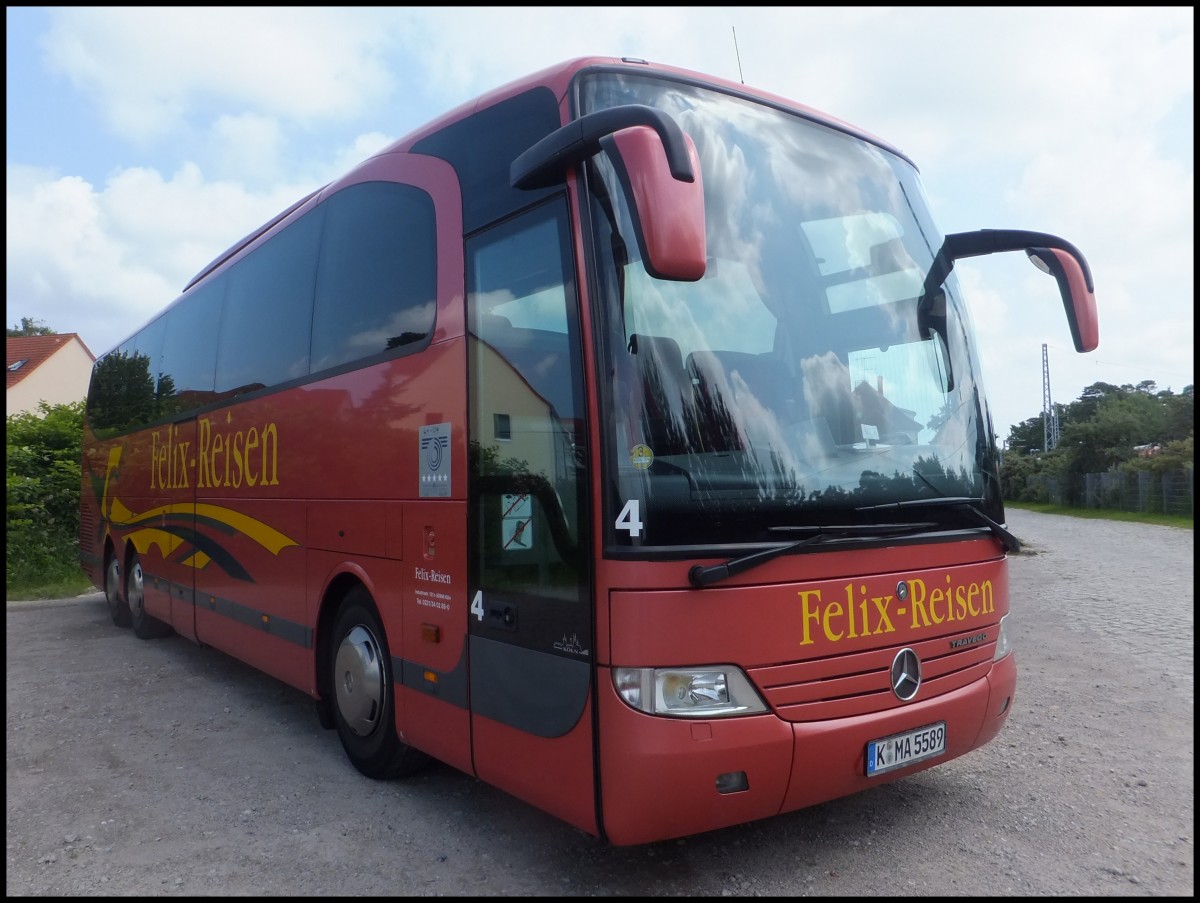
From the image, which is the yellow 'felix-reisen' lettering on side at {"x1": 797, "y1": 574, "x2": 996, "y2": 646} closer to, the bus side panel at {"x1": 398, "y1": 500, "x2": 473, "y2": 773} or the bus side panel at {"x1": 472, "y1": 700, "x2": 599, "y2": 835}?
the bus side panel at {"x1": 472, "y1": 700, "x2": 599, "y2": 835}

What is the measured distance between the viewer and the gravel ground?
3949 mm

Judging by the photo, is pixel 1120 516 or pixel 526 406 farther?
pixel 1120 516

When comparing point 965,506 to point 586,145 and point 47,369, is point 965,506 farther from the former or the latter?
point 47,369

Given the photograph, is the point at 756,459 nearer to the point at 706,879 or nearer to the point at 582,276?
the point at 582,276

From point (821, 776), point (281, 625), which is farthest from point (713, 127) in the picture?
point (281, 625)

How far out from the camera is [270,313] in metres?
6.98

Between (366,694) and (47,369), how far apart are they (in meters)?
47.2

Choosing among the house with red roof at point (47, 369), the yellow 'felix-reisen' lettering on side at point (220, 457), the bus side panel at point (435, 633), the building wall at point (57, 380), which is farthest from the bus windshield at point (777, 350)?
the house with red roof at point (47, 369)

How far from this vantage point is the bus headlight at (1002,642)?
15.1 ft

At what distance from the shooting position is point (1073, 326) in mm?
4934

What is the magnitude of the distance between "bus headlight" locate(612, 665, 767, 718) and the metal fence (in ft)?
102

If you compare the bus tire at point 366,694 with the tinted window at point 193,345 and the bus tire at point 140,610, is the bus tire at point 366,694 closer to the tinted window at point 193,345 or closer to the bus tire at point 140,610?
the tinted window at point 193,345

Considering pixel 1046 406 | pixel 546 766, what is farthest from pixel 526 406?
pixel 1046 406

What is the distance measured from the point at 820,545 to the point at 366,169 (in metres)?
3.71
